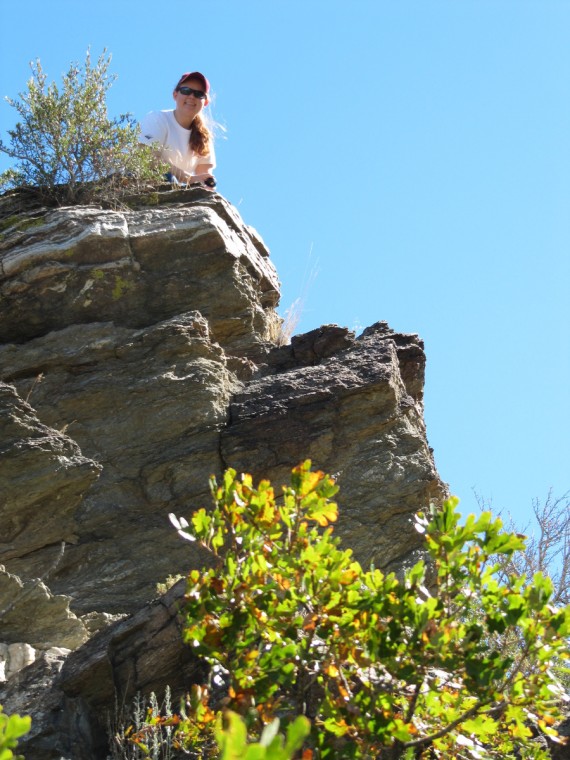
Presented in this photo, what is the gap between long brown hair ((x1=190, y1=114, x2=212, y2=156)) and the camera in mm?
13078

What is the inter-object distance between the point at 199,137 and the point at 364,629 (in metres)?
9.60

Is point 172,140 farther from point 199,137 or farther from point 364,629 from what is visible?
point 364,629

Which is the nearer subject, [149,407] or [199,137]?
[149,407]

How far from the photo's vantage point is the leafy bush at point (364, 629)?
442 centimetres

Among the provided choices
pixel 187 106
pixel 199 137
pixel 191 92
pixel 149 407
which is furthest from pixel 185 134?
pixel 149 407

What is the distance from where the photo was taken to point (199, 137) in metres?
13.1

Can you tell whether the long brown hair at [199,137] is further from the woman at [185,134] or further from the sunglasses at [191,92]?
the sunglasses at [191,92]

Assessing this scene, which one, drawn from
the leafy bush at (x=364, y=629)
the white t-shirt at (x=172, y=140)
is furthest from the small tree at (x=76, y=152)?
the leafy bush at (x=364, y=629)

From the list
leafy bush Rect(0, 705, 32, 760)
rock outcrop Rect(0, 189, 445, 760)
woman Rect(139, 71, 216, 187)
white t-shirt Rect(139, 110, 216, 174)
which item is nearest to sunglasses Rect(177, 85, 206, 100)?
woman Rect(139, 71, 216, 187)

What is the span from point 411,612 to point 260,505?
0.88 metres

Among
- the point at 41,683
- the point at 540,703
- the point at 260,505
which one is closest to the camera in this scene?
the point at 540,703

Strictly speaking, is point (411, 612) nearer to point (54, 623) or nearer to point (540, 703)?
point (540, 703)

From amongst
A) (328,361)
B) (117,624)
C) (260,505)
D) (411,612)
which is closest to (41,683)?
(117,624)

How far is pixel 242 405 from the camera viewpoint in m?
10.6
